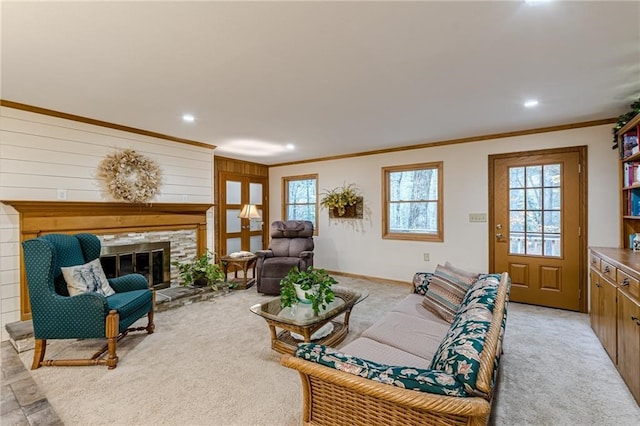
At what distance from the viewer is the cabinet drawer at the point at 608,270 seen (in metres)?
2.41

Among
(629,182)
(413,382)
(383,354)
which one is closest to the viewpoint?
(413,382)

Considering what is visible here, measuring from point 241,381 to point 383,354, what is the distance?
111 centimetres

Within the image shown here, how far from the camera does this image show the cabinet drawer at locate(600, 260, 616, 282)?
2409 millimetres

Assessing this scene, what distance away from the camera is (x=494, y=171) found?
424cm

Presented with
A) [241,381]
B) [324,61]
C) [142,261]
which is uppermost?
[324,61]

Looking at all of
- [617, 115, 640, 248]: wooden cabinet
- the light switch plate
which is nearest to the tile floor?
the light switch plate

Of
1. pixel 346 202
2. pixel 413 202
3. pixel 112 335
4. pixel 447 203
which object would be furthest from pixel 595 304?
pixel 112 335

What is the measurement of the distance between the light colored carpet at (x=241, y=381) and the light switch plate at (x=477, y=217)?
5.05 ft

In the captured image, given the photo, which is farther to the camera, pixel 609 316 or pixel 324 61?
pixel 609 316

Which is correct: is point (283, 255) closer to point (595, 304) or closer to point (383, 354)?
point (383, 354)

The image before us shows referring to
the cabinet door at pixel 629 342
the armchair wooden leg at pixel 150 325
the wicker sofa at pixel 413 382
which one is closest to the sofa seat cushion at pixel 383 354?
the wicker sofa at pixel 413 382

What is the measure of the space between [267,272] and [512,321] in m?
3.12

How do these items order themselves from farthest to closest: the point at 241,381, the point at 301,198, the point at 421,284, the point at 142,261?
the point at 301,198, the point at 142,261, the point at 421,284, the point at 241,381

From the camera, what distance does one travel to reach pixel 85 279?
103 inches
